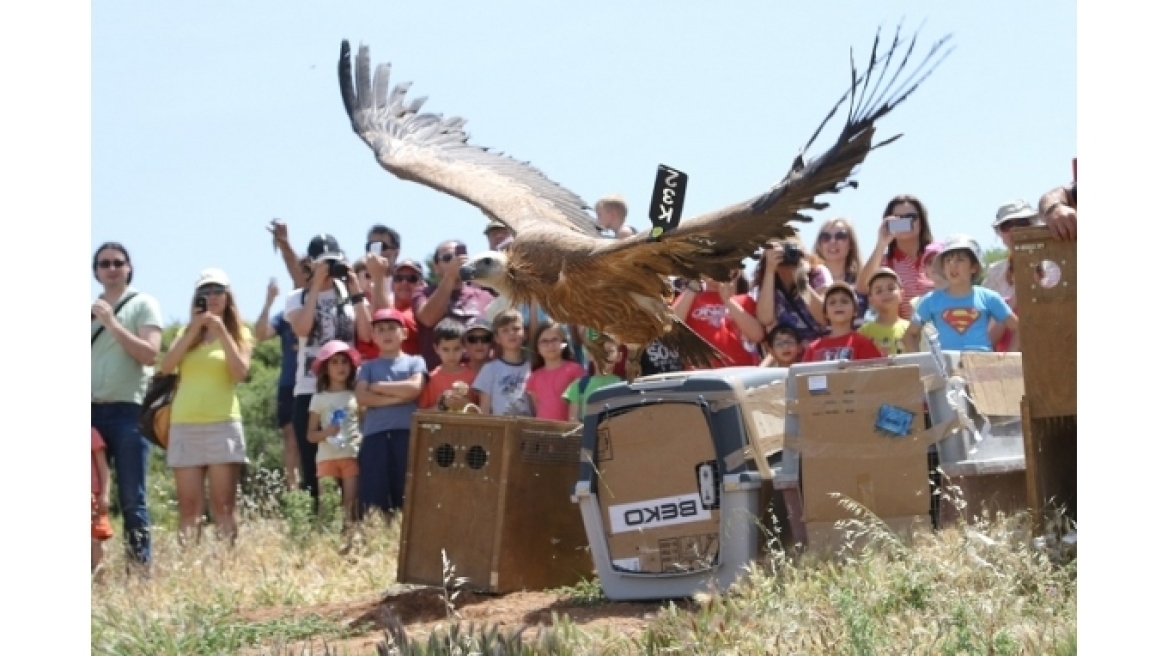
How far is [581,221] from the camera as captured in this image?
9688 millimetres

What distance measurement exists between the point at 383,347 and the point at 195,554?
5.54ft

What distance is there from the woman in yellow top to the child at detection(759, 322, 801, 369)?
3325 mm

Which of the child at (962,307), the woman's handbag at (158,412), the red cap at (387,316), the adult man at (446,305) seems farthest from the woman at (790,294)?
the woman's handbag at (158,412)

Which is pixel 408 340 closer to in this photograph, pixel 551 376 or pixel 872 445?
pixel 551 376

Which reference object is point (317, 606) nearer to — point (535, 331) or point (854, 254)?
point (535, 331)

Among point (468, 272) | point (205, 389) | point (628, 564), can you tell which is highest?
point (468, 272)

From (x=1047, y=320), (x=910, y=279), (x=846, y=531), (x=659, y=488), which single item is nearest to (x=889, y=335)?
(x=910, y=279)

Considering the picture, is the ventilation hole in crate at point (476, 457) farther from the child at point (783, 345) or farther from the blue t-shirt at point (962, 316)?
the blue t-shirt at point (962, 316)

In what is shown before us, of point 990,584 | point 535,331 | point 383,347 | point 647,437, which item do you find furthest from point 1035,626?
point 383,347

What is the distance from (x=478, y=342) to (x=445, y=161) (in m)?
1.16

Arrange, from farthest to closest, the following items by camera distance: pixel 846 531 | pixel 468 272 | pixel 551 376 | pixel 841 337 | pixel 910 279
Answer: pixel 551 376 → pixel 910 279 → pixel 841 337 → pixel 468 272 → pixel 846 531

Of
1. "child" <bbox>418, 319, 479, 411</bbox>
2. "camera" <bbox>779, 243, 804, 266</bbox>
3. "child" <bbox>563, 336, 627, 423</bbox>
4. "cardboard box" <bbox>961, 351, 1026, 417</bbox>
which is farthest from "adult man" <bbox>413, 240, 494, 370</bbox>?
"cardboard box" <bbox>961, 351, 1026, 417</bbox>

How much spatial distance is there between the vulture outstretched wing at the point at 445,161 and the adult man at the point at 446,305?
73 cm

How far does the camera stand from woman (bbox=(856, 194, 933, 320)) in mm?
9336
